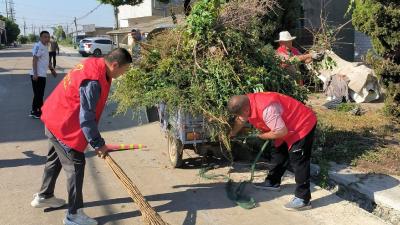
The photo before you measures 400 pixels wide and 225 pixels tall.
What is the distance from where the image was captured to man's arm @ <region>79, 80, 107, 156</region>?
420 cm

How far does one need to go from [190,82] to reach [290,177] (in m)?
1.74

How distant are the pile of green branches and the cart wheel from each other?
0.67 m

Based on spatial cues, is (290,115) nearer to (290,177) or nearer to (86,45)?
(290,177)

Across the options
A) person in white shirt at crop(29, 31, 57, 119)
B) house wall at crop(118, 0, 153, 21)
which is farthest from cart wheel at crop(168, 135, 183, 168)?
house wall at crop(118, 0, 153, 21)

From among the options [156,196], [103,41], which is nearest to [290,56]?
[156,196]

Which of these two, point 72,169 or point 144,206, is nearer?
point 144,206

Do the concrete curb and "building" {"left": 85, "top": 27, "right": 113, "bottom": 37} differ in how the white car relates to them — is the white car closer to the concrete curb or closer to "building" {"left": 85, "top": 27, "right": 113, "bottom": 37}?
the concrete curb

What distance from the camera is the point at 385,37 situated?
333 inches

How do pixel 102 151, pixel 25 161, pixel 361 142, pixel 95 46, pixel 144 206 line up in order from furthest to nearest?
pixel 95 46, pixel 361 142, pixel 25 161, pixel 102 151, pixel 144 206

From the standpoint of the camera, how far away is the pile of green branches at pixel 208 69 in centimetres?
562

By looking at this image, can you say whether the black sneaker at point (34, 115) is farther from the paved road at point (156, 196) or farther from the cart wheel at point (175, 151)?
the cart wheel at point (175, 151)

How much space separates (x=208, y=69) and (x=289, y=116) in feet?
4.99

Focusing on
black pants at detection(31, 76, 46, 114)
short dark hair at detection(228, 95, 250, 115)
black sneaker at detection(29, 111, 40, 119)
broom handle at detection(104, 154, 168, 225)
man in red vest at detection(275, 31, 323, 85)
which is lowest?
black sneaker at detection(29, 111, 40, 119)

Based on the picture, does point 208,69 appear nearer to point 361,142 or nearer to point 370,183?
point 370,183
